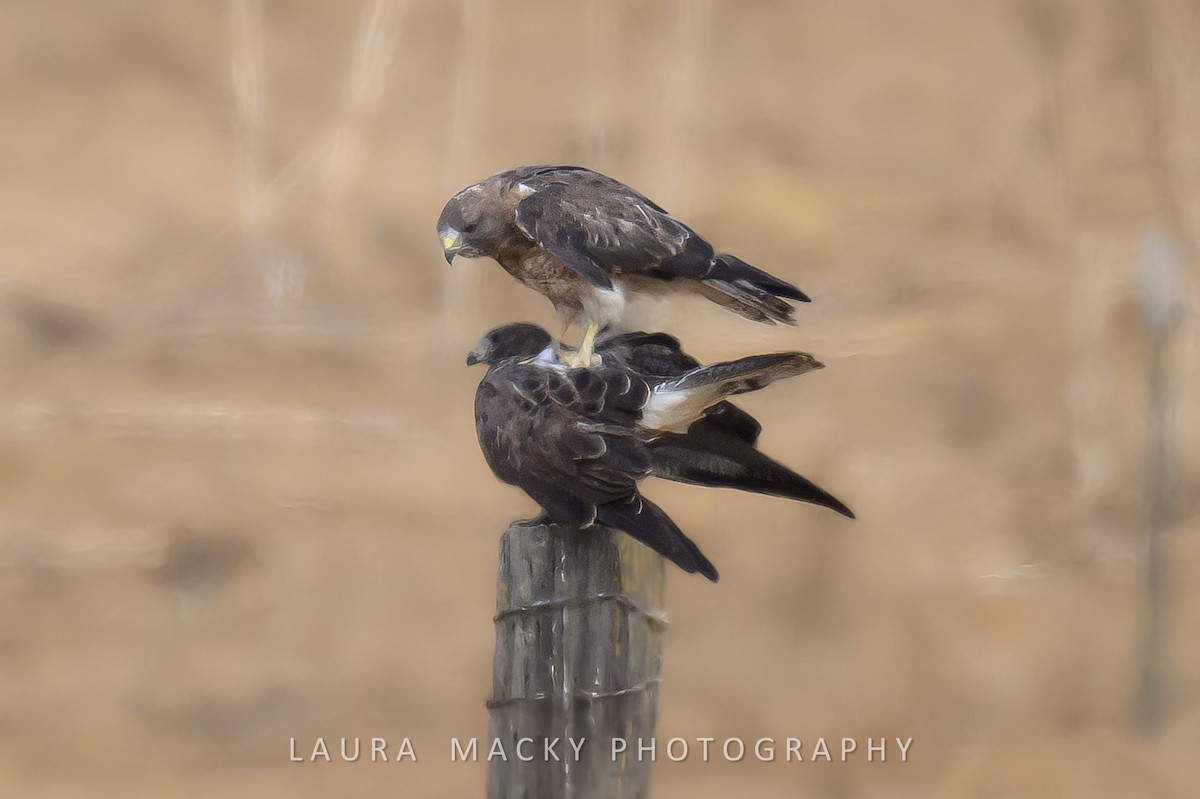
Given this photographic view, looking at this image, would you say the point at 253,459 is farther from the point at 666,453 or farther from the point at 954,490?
the point at 666,453

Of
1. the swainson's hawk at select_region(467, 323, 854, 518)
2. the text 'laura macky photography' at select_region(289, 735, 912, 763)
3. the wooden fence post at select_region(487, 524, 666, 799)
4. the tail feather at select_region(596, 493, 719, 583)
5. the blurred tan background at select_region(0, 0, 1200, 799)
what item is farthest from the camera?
the blurred tan background at select_region(0, 0, 1200, 799)

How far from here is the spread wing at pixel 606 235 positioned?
3.16 m

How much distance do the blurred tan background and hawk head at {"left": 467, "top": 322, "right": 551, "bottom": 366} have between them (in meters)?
3.92

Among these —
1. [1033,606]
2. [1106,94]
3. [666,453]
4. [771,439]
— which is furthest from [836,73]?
[666,453]

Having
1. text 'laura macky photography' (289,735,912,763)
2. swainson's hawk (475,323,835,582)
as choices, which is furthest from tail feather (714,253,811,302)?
text 'laura macky photography' (289,735,912,763)

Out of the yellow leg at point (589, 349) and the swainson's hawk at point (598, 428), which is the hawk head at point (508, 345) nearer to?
the yellow leg at point (589, 349)

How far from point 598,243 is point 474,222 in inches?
13.9

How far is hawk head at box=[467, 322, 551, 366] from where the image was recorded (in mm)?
3248

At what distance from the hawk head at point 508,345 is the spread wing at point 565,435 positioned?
0.73 feet

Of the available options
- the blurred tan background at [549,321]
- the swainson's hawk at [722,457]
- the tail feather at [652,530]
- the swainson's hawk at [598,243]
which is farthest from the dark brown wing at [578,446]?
the blurred tan background at [549,321]

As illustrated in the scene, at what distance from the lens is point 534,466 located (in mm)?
2885

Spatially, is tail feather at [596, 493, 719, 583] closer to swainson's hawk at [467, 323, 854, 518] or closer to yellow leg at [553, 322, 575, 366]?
swainson's hawk at [467, 323, 854, 518]

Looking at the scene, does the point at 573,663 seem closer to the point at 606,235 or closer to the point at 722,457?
the point at 722,457

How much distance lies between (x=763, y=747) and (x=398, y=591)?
2.06m
